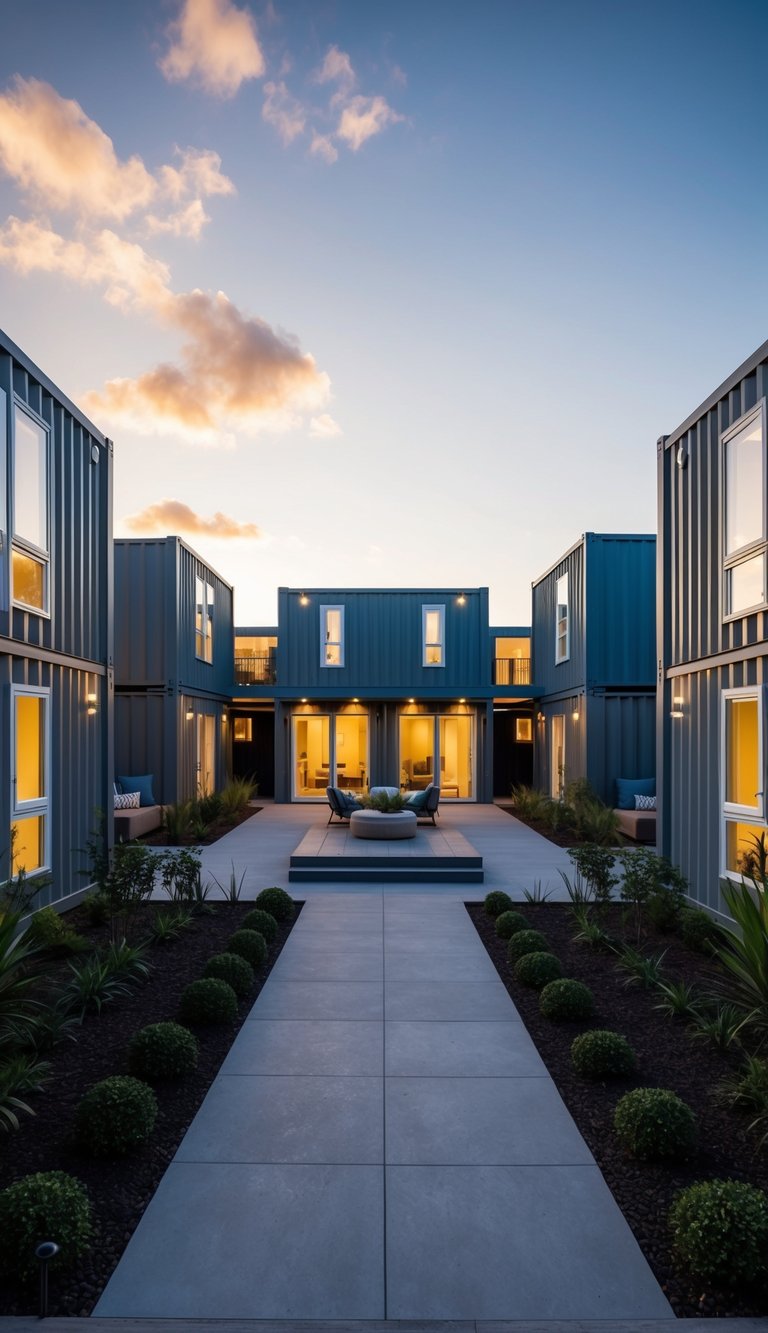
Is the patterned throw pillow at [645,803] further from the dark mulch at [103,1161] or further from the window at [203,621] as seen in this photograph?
the window at [203,621]

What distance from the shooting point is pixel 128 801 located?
13570mm

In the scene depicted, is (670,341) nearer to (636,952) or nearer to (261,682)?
(636,952)

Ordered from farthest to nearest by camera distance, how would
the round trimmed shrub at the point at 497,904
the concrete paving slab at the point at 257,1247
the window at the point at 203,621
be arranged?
the window at the point at 203,621
the round trimmed shrub at the point at 497,904
the concrete paving slab at the point at 257,1247

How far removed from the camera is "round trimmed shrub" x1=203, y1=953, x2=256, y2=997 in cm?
545

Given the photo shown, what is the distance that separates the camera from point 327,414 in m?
15.4

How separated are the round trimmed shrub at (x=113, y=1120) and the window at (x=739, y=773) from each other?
5.68 m

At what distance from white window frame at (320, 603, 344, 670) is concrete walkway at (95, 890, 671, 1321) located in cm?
1427

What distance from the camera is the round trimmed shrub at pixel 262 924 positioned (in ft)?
22.4

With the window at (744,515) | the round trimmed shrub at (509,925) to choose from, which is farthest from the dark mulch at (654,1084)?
the window at (744,515)

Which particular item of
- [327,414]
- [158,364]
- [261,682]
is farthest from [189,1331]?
[261,682]

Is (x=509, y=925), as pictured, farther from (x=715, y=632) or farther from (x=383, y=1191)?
(x=383, y=1191)

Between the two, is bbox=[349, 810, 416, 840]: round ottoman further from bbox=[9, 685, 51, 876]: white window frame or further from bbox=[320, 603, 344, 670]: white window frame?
bbox=[320, 603, 344, 670]: white window frame

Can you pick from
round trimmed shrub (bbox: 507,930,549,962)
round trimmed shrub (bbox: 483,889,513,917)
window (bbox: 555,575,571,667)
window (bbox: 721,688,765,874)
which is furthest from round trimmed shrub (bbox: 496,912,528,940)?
window (bbox: 555,575,571,667)

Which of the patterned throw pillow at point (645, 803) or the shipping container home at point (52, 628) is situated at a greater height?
the shipping container home at point (52, 628)
